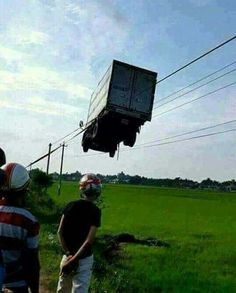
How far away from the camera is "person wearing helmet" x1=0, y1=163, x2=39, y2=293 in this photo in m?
3.33

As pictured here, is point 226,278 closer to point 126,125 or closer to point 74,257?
point 126,125

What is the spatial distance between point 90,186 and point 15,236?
5.31 feet

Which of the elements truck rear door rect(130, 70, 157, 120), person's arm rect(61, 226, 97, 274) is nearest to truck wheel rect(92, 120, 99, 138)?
truck rear door rect(130, 70, 157, 120)

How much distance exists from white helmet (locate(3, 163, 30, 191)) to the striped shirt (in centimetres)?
14

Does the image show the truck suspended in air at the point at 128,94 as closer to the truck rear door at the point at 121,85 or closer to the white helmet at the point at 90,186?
the truck rear door at the point at 121,85

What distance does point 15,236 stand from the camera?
3338 mm

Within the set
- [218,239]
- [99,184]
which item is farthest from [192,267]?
[99,184]

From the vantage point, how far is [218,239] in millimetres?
22625

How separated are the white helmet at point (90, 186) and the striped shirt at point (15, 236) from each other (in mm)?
1545

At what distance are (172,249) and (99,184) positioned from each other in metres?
13.8

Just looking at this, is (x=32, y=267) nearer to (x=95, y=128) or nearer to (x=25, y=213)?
(x=25, y=213)

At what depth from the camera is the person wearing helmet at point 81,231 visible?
489 centimetres

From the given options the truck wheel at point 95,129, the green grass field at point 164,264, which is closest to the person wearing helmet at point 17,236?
the green grass field at point 164,264

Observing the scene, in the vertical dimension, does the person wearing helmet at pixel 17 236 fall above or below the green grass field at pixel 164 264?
above
